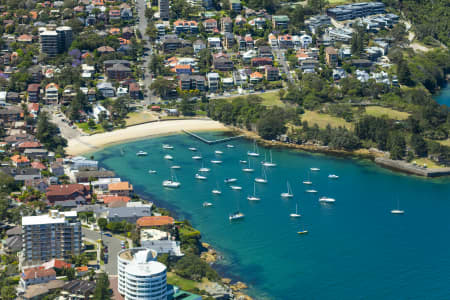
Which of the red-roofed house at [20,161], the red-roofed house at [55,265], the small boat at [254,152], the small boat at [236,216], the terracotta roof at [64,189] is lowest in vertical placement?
the small boat at [236,216]

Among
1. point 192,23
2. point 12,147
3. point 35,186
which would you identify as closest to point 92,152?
point 12,147

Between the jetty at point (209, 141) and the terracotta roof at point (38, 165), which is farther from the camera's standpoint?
the jetty at point (209, 141)

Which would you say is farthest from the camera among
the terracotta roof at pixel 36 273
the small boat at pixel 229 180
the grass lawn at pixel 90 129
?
the grass lawn at pixel 90 129

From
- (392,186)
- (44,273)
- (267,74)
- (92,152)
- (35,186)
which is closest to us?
(44,273)

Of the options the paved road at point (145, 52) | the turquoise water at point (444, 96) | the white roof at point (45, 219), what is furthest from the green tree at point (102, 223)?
the turquoise water at point (444, 96)

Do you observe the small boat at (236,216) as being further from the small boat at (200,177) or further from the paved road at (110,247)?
the paved road at (110,247)

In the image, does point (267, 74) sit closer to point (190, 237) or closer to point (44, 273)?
point (190, 237)
